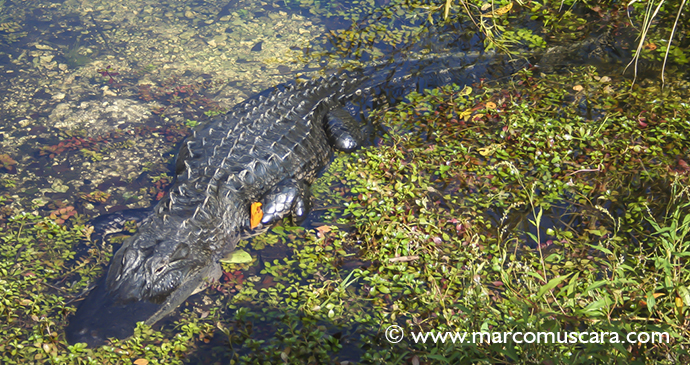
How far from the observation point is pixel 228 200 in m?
4.17

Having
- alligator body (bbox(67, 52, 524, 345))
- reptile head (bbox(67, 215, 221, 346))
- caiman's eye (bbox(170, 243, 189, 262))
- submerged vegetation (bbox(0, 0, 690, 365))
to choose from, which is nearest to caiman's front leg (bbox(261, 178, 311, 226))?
alligator body (bbox(67, 52, 524, 345))

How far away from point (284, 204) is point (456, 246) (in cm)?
178

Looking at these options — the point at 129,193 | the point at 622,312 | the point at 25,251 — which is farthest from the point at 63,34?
the point at 622,312

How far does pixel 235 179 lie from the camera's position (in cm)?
424

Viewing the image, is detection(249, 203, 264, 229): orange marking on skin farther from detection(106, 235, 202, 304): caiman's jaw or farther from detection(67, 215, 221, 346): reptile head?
detection(106, 235, 202, 304): caiman's jaw

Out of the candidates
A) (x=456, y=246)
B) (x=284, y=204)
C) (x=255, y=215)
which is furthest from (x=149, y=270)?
(x=456, y=246)

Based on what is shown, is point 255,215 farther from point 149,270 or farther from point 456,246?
point 456,246

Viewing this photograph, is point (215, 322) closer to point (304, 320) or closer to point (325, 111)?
point (304, 320)

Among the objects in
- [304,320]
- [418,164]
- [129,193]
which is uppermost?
[418,164]

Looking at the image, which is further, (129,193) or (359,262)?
(129,193)

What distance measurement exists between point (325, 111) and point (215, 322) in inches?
119

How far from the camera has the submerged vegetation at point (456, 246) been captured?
2.81 m

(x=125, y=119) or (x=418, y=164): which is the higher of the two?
(x=418, y=164)

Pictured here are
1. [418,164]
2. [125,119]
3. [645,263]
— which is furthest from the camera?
[125,119]
